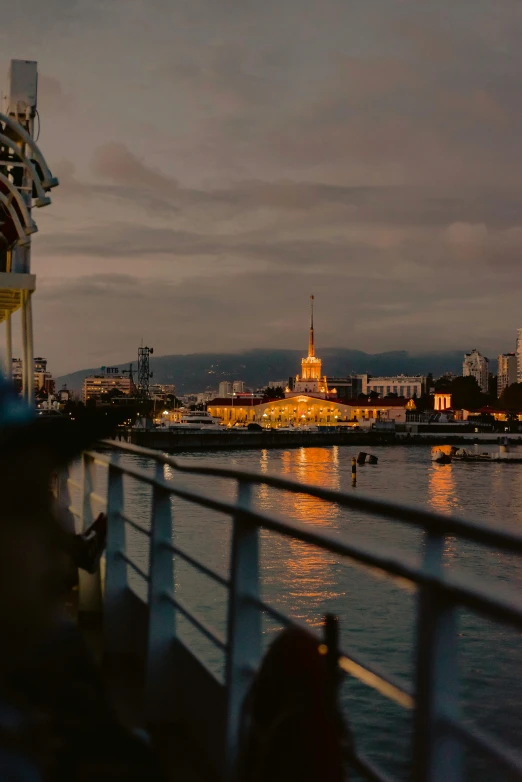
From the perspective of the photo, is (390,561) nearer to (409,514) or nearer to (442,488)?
(409,514)

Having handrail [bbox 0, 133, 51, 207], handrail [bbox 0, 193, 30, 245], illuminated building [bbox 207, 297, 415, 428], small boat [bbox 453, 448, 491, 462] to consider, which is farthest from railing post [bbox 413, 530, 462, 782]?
illuminated building [bbox 207, 297, 415, 428]

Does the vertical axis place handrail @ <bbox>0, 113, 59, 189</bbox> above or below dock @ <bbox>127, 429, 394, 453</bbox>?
above

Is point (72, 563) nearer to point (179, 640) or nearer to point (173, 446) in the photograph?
point (179, 640)

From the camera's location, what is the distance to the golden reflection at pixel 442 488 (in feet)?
146

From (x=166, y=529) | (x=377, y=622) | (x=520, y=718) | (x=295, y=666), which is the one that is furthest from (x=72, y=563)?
(x=377, y=622)

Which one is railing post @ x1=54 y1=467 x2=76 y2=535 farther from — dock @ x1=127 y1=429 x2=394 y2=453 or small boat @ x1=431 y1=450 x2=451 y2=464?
small boat @ x1=431 y1=450 x2=451 y2=464

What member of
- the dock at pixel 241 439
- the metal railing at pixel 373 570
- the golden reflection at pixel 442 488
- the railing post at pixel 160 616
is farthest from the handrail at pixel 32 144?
the dock at pixel 241 439

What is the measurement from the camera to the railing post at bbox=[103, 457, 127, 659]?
16.3ft

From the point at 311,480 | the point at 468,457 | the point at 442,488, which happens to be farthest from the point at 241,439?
the point at 442,488

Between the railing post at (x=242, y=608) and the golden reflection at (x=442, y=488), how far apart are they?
32.8m

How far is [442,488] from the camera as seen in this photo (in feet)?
180

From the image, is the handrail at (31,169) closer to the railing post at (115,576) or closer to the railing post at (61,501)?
the railing post at (115,576)

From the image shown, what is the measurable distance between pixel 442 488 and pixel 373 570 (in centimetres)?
→ 5405

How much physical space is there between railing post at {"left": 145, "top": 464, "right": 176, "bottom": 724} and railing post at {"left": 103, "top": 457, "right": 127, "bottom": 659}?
834mm
